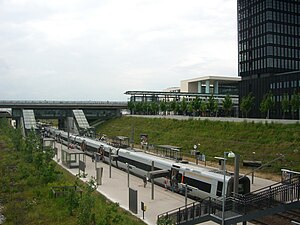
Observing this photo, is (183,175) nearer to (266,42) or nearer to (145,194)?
(145,194)

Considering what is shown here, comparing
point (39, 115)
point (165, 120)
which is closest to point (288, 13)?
point (165, 120)

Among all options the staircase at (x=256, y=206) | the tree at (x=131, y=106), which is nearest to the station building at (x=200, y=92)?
the tree at (x=131, y=106)

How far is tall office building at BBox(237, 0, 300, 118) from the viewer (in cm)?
8012

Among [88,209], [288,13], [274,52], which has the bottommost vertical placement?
[88,209]

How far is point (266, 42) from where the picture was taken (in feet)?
265

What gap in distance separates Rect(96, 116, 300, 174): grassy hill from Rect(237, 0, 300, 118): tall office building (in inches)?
902

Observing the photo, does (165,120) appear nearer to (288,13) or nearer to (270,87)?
(270,87)

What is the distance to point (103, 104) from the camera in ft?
318

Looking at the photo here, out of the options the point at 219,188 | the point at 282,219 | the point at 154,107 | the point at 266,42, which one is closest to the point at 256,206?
the point at 282,219

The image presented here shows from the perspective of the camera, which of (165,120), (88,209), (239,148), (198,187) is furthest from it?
(165,120)

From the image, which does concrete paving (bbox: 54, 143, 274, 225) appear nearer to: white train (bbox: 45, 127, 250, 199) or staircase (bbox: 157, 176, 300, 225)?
white train (bbox: 45, 127, 250, 199)

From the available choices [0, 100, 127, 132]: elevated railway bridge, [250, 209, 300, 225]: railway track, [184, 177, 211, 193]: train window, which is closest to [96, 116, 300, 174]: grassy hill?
[184, 177, 211, 193]: train window

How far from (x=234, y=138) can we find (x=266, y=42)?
40.6m

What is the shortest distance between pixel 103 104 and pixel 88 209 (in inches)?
3080
